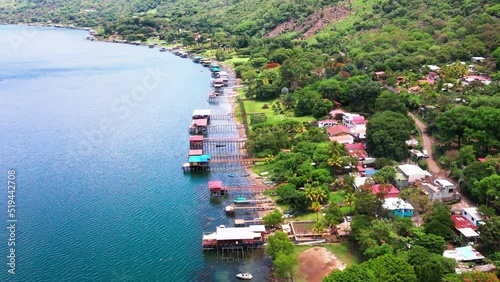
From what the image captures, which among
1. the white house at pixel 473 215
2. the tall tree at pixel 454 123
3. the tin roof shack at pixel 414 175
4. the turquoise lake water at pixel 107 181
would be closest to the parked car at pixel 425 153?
the tall tree at pixel 454 123

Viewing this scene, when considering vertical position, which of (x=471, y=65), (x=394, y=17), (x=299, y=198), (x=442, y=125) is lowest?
(x=299, y=198)

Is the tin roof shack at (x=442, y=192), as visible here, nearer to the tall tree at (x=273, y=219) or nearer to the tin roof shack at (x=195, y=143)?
the tall tree at (x=273, y=219)

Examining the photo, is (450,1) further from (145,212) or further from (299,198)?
(145,212)

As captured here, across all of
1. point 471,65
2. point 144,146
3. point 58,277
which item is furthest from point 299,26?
point 58,277

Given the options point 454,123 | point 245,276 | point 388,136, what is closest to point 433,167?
point 454,123

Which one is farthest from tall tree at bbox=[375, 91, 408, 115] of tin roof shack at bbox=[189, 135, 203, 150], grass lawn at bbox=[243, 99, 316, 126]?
tin roof shack at bbox=[189, 135, 203, 150]

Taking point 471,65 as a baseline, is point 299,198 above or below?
below
